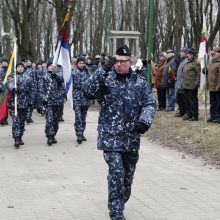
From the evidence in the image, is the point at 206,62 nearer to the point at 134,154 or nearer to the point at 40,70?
the point at 40,70

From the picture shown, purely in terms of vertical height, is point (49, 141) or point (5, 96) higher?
point (5, 96)

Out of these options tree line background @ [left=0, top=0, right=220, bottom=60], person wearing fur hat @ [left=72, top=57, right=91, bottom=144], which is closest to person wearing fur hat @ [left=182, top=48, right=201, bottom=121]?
person wearing fur hat @ [left=72, top=57, right=91, bottom=144]

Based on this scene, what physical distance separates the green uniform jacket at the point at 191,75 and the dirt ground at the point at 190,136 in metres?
0.99

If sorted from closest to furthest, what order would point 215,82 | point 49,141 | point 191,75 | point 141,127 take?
1. point 141,127
2. point 49,141
3. point 215,82
4. point 191,75

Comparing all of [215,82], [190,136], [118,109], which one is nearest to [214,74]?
[215,82]

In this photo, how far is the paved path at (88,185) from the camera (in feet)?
25.6

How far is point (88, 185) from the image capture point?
31.0 ft

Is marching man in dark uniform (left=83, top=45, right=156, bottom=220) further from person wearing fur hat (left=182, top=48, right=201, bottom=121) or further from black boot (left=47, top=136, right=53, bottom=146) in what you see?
person wearing fur hat (left=182, top=48, right=201, bottom=121)

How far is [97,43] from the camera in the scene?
1767 inches

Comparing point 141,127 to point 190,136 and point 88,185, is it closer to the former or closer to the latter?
point 88,185

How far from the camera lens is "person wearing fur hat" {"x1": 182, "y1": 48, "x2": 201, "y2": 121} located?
627 inches

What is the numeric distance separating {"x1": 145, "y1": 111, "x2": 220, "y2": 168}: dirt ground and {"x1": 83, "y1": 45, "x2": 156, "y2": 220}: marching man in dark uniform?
446 centimetres

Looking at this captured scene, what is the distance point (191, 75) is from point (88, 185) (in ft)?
24.3

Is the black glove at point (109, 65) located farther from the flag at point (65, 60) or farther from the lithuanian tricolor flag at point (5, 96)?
the lithuanian tricolor flag at point (5, 96)
